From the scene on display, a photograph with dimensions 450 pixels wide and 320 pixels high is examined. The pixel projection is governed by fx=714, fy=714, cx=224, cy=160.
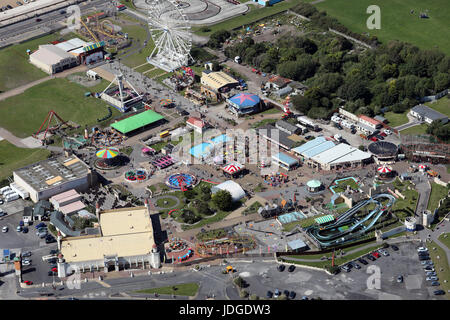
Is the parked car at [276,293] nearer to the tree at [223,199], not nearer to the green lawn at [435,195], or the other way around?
the tree at [223,199]

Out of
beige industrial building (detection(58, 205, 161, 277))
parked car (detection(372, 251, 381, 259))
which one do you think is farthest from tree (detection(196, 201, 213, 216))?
parked car (detection(372, 251, 381, 259))

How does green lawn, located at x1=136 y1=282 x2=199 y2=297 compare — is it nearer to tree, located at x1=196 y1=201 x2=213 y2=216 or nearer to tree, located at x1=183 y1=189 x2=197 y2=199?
tree, located at x1=196 y1=201 x2=213 y2=216

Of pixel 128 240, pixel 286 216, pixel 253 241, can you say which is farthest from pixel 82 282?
pixel 286 216

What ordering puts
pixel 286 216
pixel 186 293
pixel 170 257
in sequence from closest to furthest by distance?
1. pixel 186 293
2. pixel 170 257
3. pixel 286 216

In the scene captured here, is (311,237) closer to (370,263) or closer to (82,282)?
(370,263)

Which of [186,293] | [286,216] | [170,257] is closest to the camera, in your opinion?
[186,293]

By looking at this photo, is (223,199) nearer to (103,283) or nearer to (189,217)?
(189,217)

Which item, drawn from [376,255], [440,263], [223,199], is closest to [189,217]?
[223,199]

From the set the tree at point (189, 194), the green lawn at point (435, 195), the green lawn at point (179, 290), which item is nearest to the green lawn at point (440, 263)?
the green lawn at point (435, 195)
